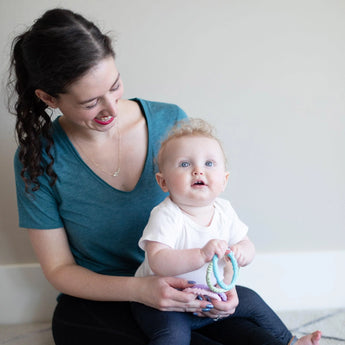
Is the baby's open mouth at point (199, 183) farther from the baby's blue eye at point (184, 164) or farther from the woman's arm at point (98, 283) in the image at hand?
the woman's arm at point (98, 283)

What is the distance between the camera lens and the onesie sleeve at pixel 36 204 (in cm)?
127

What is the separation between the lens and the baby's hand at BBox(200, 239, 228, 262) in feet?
3.25

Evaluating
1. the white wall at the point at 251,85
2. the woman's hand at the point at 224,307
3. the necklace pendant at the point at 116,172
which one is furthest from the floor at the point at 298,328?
the necklace pendant at the point at 116,172

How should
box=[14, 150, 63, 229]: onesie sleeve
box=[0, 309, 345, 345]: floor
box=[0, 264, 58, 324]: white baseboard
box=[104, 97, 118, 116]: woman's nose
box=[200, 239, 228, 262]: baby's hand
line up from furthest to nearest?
box=[0, 264, 58, 324]: white baseboard
box=[0, 309, 345, 345]: floor
box=[14, 150, 63, 229]: onesie sleeve
box=[104, 97, 118, 116]: woman's nose
box=[200, 239, 228, 262]: baby's hand

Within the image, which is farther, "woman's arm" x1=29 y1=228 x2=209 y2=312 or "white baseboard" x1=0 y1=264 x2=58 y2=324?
"white baseboard" x1=0 y1=264 x2=58 y2=324

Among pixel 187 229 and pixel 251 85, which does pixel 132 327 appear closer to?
pixel 187 229

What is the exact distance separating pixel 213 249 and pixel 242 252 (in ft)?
0.51

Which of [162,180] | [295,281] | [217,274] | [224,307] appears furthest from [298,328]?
[162,180]

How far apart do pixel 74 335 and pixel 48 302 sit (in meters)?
0.56

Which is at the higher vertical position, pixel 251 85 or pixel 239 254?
pixel 251 85

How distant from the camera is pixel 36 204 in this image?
4.17 feet

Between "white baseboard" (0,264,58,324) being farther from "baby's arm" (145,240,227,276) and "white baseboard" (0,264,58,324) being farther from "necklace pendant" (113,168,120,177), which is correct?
"baby's arm" (145,240,227,276)

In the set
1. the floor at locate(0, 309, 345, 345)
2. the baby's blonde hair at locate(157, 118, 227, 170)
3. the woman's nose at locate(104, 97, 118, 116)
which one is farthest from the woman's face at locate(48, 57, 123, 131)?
the floor at locate(0, 309, 345, 345)

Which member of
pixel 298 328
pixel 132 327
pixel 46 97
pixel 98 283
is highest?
pixel 46 97
